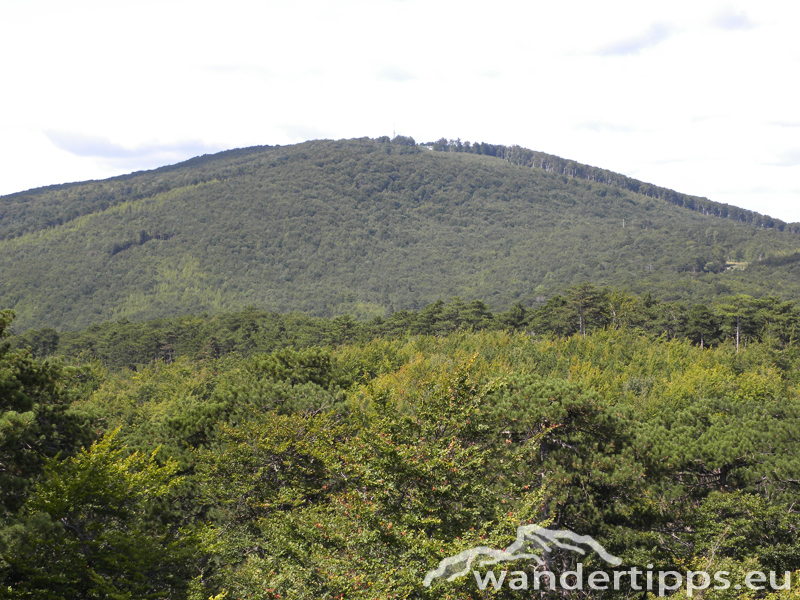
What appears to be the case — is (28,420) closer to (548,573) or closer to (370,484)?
(370,484)

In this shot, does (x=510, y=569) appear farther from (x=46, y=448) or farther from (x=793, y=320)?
(x=793, y=320)

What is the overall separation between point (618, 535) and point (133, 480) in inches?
605

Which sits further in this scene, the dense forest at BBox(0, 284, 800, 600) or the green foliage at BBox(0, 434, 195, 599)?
the dense forest at BBox(0, 284, 800, 600)

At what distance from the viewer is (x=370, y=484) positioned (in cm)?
1290

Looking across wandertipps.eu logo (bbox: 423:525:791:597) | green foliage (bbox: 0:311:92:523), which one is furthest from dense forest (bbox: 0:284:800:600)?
wandertipps.eu logo (bbox: 423:525:791:597)

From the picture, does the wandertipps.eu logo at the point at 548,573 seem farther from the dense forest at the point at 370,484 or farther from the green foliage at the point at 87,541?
the green foliage at the point at 87,541

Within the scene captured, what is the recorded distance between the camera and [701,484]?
19.9 meters

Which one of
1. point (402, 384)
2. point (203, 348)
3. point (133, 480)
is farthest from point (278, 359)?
point (203, 348)

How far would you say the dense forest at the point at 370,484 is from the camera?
12461 mm

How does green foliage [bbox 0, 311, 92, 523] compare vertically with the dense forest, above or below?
above

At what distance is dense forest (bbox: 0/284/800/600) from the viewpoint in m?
12.5

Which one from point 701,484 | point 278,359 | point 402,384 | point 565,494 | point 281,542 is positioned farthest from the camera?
point 402,384

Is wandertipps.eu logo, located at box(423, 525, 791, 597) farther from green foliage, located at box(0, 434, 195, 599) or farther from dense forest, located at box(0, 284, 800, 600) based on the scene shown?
green foliage, located at box(0, 434, 195, 599)

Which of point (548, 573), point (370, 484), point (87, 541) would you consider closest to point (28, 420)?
point (87, 541)
